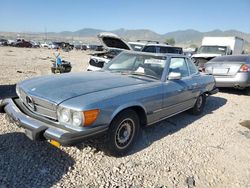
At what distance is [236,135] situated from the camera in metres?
5.18

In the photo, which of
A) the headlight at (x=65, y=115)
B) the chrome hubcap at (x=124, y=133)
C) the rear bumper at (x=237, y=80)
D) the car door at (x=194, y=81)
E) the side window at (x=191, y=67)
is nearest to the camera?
the headlight at (x=65, y=115)

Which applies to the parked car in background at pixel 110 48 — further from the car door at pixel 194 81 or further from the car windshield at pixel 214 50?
the car windshield at pixel 214 50

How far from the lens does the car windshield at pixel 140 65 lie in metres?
4.69

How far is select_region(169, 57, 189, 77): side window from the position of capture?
4.97 metres

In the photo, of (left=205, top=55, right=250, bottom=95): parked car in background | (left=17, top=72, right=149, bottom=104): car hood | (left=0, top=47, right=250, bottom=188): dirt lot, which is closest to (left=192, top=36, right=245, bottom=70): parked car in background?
(left=205, top=55, right=250, bottom=95): parked car in background

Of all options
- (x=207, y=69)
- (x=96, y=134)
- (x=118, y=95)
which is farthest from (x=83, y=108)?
(x=207, y=69)

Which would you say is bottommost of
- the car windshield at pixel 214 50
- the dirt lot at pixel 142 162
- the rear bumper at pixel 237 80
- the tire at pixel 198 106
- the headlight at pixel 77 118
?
the dirt lot at pixel 142 162

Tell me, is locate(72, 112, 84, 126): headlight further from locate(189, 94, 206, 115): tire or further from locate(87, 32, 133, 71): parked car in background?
locate(87, 32, 133, 71): parked car in background

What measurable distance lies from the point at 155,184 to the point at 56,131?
147cm

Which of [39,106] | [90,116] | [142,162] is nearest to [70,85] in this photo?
[39,106]

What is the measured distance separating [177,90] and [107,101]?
196cm

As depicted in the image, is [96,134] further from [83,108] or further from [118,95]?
[118,95]

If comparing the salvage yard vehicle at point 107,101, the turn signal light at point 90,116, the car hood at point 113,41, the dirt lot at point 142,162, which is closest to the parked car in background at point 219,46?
the car hood at point 113,41

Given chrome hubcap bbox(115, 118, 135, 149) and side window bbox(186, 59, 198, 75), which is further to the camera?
side window bbox(186, 59, 198, 75)
